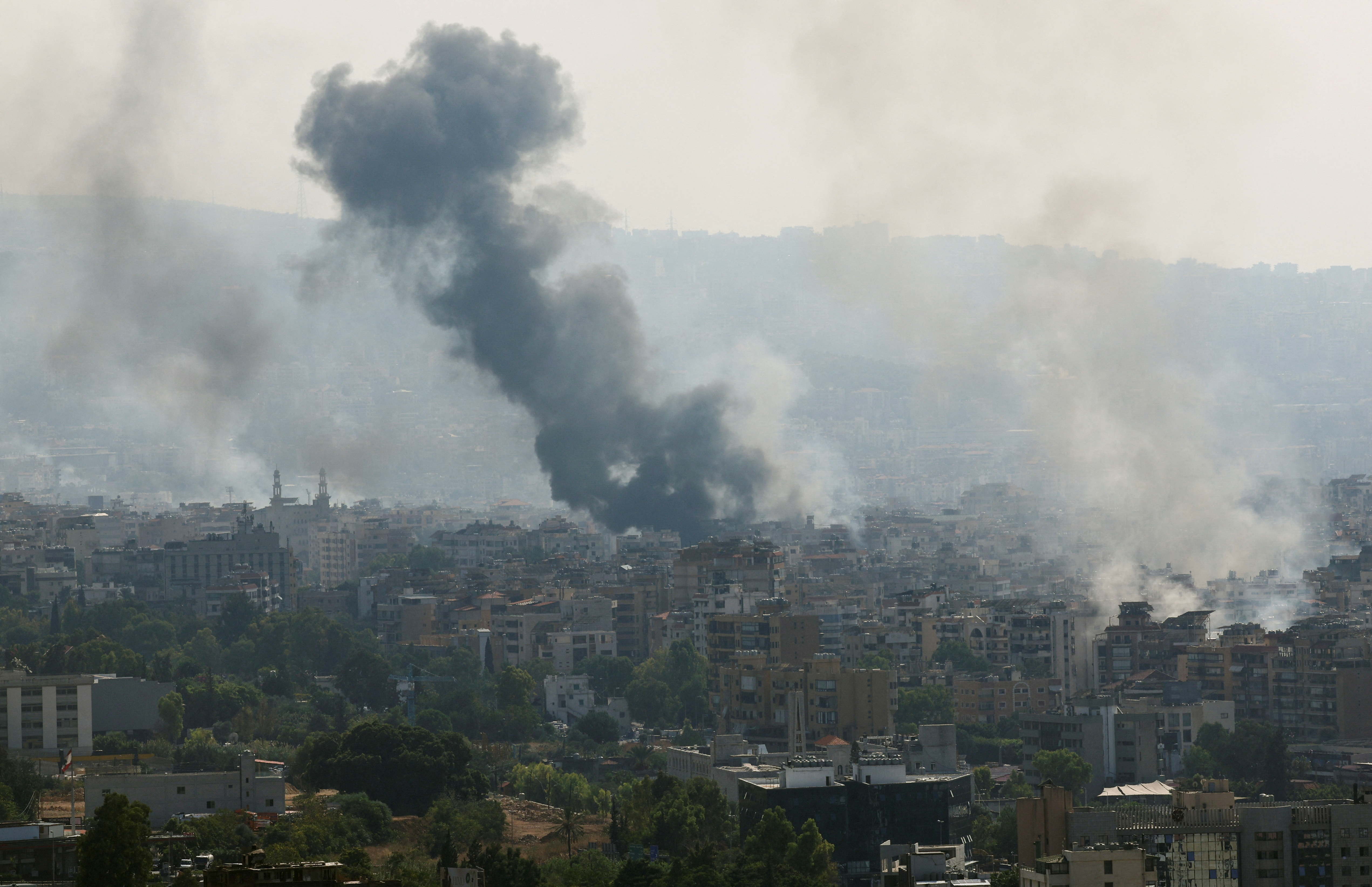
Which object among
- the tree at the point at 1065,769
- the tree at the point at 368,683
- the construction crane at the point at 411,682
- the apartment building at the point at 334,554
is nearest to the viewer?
the tree at the point at 1065,769

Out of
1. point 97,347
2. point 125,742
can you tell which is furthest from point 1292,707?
point 97,347

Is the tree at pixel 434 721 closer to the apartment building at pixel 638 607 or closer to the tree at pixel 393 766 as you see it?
the tree at pixel 393 766

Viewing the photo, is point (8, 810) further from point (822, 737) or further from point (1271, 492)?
point (1271, 492)

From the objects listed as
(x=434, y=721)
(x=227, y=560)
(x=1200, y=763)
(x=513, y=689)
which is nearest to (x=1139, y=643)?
(x=1200, y=763)

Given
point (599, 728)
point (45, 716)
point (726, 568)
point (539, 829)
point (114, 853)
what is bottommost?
point (539, 829)

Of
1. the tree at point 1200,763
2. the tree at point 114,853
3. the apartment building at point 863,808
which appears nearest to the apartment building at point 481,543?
the tree at point 1200,763

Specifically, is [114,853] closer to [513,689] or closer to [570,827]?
[570,827]
